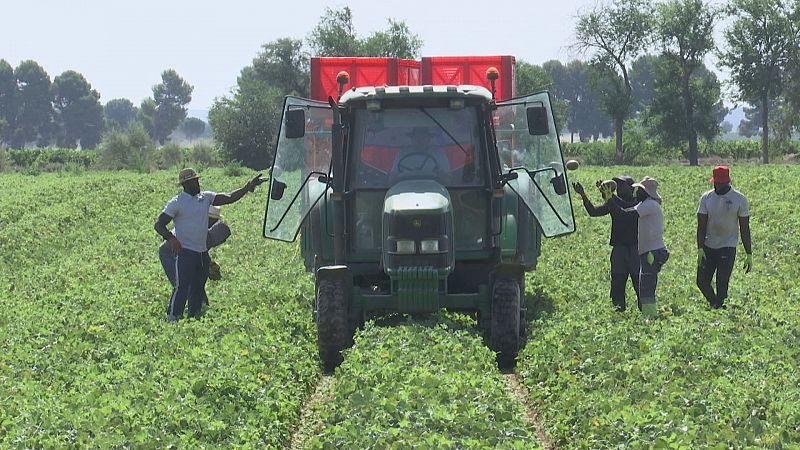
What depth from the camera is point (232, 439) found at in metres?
7.94

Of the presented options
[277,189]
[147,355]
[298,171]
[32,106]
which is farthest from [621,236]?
[32,106]

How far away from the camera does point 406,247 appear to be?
437 inches

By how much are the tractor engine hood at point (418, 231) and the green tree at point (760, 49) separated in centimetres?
6666

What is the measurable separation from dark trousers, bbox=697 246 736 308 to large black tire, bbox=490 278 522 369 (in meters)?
3.14

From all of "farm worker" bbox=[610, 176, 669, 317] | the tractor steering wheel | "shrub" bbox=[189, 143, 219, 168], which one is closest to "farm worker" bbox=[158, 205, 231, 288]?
the tractor steering wheel

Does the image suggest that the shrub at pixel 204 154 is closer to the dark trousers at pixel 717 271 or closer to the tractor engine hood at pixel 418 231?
the dark trousers at pixel 717 271

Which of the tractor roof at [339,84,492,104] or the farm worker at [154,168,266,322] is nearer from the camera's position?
the tractor roof at [339,84,492,104]

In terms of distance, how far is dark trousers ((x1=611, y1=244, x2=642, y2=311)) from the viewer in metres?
12.9

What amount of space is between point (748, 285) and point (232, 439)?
9.78 meters

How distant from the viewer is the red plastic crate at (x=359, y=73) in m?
16.1

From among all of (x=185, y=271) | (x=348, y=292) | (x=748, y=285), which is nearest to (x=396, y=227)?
(x=348, y=292)

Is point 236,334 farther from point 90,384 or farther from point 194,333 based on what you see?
point 90,384

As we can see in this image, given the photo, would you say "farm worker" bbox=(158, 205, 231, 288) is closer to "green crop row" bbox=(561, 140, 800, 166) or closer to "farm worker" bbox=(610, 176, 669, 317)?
"farm worker" bbox=(610, 176, 669, 317)

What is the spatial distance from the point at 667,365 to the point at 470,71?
783 centimetres
